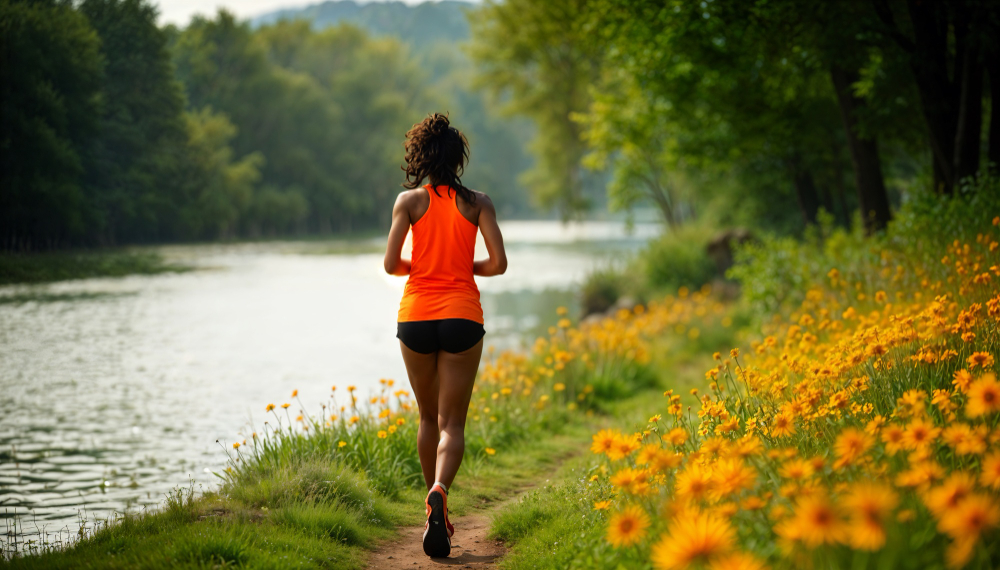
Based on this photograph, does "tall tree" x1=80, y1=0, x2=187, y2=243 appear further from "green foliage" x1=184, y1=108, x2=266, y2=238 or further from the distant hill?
the distant hill

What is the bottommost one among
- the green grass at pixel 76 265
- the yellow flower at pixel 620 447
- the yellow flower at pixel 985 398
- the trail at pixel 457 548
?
the trail at pixel 457 548

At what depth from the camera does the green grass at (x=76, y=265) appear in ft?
22.5

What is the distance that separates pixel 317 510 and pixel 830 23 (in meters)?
7.54

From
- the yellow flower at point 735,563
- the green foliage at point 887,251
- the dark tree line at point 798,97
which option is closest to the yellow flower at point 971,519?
the yellow flower at point 735,563

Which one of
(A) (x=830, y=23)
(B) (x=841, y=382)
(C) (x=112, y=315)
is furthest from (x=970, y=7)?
(C) (x=112, y=315)

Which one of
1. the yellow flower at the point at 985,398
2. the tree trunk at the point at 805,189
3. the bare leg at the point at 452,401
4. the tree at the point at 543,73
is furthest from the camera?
the tree at the point at 543,73

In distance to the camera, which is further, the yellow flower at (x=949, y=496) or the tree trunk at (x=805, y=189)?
the tree trunk at (x=805, y=189)

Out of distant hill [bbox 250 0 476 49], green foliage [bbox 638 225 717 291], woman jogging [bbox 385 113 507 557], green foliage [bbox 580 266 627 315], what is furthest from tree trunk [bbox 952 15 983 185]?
green foliage [bbox 580 266 627 315]

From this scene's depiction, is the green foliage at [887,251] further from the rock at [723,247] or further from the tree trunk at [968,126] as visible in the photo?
the rock at [723,247]

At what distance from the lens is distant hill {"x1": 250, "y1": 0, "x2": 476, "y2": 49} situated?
60.1 feet

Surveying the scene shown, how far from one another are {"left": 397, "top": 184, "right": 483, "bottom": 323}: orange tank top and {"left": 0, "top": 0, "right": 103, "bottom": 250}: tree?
5215 mm

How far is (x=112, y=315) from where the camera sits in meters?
8.15

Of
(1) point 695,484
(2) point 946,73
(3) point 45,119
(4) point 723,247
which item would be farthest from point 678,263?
(1) point 695,484

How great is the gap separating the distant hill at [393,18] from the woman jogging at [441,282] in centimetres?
939
